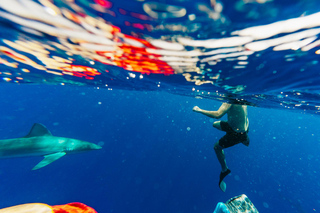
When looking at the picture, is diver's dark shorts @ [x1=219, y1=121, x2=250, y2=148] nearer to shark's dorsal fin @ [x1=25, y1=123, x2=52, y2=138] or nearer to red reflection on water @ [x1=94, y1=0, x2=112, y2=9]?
red reflection on water @ [x1=94, y1=0, x2=112, y2=9]

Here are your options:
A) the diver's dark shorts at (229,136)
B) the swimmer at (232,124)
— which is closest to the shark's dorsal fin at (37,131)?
the swimmer at (232,124)

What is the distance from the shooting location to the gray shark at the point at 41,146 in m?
8.07

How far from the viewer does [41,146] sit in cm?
896

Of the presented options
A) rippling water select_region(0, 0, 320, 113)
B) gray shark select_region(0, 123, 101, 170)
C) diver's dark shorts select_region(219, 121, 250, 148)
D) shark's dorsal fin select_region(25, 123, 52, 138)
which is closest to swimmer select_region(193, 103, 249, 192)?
diver's dark shorts select_region(219, 121, 250, 148)

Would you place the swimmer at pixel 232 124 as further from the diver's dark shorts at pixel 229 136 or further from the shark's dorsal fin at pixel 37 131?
the shark's dorsal fin at pixel 37 131

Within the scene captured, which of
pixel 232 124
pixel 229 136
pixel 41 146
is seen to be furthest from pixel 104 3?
pixel 41 146

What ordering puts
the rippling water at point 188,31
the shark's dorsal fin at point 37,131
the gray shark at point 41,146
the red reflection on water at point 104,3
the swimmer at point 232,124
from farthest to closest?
1. the shark's dorsal fin at point 37,131
2. the gray shark at point 41,146
3. the swimmer at point 232,124
4. the red reflection on water at point 104,3
5. the rippling water at point 188,31

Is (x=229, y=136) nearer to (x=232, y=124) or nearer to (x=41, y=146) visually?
(x=232, y=124)

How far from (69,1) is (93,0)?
540 millimetres

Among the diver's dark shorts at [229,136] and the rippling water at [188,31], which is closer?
the rippling water at [188,31]

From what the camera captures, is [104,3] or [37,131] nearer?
[104,3]

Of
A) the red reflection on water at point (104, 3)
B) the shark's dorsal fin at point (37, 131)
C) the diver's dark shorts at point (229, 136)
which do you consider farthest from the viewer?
the shark's dorsal fin at point (37, 131)

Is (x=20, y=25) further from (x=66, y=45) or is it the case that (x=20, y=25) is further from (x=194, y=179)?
(x=194, y=179)

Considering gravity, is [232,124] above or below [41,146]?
above
